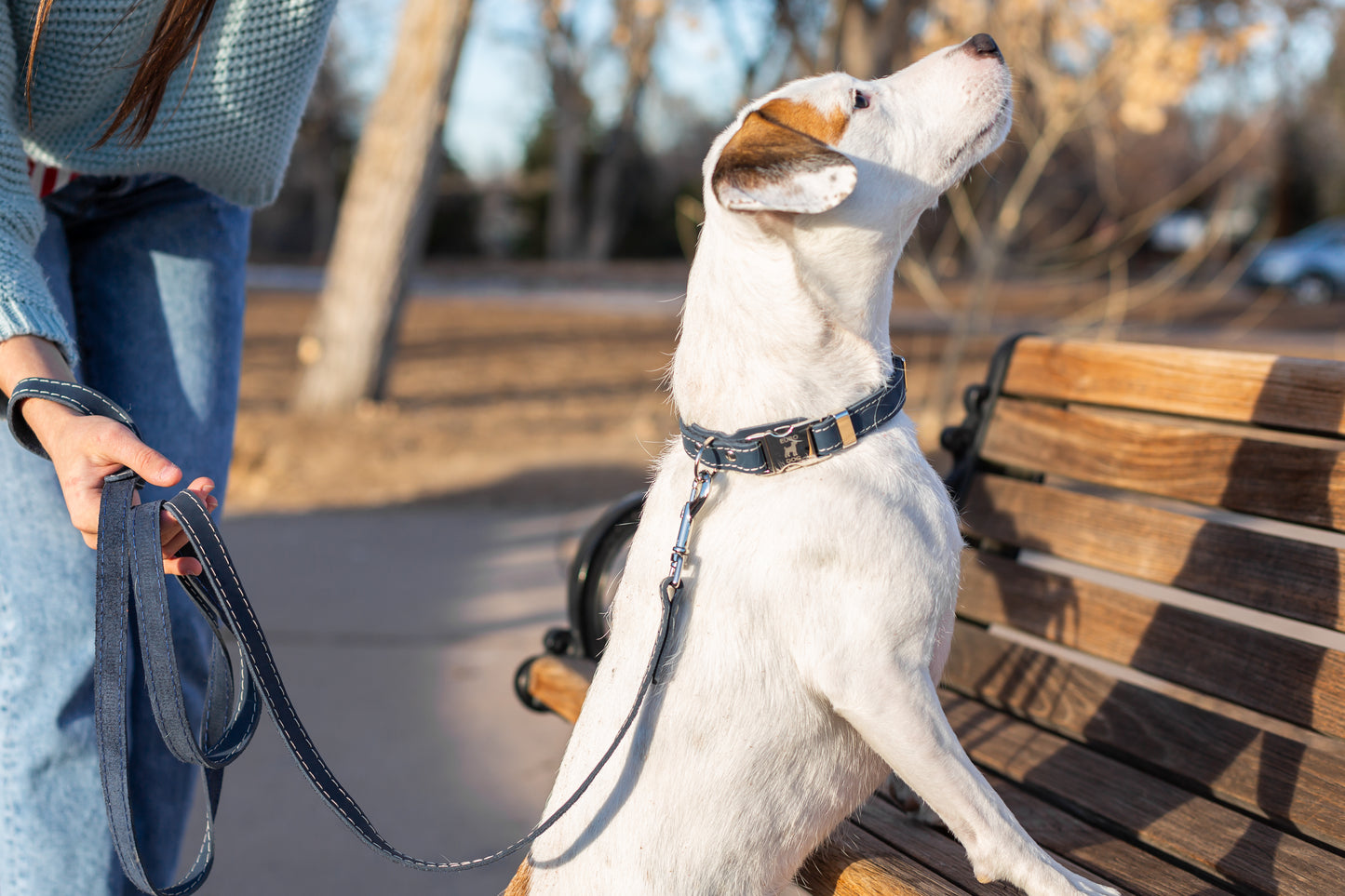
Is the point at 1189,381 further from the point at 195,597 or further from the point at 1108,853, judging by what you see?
the point at 195,597

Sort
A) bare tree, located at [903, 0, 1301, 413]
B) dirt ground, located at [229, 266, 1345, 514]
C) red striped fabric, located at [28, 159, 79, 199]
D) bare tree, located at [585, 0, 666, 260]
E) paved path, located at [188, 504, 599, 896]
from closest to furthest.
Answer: red striped fabric, located at [28, 159, 79, 199], paved path, located at [188, 504, 599, 896], bare tree, located at [903, 0, 1301, 413], dirt ground, located at [229, 266, 1345, 514], bare tree, located at [585, 0, 666, 260]

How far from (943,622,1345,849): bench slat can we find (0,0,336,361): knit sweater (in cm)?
189

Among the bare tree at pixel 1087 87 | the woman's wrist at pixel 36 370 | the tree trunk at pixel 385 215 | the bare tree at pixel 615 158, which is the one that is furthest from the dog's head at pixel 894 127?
the bare tree at pixel 615 158

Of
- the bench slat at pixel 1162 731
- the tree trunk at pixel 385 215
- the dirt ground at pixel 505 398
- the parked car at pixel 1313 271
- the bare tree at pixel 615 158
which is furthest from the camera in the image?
the bare tree at pixel 615 158

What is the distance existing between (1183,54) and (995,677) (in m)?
5.85

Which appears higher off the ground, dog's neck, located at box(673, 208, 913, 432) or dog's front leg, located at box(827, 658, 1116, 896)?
dog's neck, located at box(673, 208, 913, 432)

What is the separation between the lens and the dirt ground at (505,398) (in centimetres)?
669

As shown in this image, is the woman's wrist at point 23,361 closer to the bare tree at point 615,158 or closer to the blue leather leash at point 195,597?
the blue leather leash at point 195,597

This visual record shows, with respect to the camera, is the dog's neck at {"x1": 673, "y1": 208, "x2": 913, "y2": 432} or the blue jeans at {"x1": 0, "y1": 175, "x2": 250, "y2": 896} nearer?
the dog's neck at {"x1": 673, "y1": 208, "x2": 913, "y2": 432}

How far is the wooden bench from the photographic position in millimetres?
1835

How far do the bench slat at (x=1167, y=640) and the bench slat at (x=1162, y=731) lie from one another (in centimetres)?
5

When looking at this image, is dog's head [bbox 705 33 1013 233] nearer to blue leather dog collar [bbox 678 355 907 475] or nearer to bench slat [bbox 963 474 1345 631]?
blue leather dog collar [bbox 678 355 907 475]

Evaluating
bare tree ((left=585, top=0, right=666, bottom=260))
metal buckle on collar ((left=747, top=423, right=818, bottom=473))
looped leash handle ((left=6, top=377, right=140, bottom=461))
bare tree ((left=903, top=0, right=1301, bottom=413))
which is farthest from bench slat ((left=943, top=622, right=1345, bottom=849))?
bare tree ((left=585, top=0, right=666, bottom=260))

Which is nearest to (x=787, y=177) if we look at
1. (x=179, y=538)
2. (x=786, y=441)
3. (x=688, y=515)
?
(x=786, y=441)
